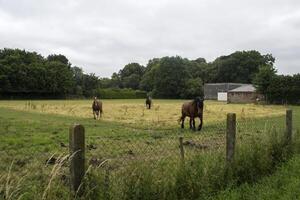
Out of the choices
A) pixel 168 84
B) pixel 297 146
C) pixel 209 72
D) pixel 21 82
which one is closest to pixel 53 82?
pixel 21 82

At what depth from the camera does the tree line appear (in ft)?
354

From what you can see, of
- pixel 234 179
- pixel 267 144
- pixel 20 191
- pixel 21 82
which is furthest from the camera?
pixel 21 82

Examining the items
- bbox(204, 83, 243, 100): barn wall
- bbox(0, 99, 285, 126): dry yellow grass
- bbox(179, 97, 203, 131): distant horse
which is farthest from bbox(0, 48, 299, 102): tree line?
bbox(179, 97, 203, 131): distant horse

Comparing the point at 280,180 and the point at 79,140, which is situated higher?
the point at 79,140

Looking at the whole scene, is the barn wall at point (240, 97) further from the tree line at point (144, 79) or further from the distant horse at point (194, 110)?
the distant horse at point (194, 110)

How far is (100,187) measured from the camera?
632 centimetres

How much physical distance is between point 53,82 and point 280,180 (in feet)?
367

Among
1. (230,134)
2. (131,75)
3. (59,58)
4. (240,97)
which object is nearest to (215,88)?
(240,97)

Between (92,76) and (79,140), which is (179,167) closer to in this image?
(79,140)

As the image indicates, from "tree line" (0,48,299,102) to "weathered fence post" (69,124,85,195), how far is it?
7730 cm

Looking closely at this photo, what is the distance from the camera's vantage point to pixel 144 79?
485 feet

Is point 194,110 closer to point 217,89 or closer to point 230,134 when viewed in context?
point 230,134

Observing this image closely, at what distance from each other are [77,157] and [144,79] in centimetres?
14192

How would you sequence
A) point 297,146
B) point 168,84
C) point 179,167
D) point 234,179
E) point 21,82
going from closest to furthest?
point 179,167 → point 234,179 → point 297,146 → point 21,82 → point 168,84
